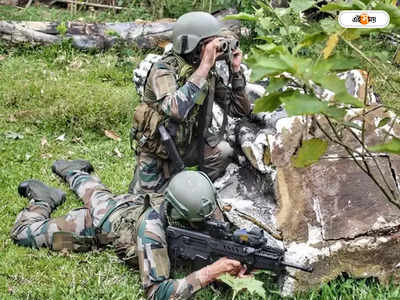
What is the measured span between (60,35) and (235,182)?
4.22 meters

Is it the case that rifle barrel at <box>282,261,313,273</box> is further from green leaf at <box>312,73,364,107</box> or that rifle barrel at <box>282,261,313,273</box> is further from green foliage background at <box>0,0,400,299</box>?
green leaf at <box>312,73,364,107</box>

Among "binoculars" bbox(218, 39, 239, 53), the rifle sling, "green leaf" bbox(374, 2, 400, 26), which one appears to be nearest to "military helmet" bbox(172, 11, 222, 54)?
"binoculars" bbox(218, 39, 239, 53)

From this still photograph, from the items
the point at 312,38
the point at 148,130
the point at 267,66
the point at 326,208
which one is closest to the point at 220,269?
the point at 326,208

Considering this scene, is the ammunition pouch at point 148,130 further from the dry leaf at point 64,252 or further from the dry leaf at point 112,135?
the dry leaf at point 112,135

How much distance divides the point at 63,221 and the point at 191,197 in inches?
54.3

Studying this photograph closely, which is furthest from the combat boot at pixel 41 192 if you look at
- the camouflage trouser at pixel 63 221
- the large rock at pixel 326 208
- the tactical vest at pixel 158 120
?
the large rock at pixel 326 208

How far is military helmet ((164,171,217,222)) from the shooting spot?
409 cm

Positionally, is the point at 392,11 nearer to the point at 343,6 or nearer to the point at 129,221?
the point at 343,6

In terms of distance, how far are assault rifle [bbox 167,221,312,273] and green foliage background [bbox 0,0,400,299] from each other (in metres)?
0.23

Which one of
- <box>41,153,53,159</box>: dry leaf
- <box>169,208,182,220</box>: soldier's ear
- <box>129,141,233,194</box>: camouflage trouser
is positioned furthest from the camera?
<box>41,153,53,159</box>: dry leaf

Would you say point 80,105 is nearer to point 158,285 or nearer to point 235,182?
Result: point 235,182

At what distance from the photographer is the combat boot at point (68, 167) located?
238 inches

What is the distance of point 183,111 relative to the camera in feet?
16.4

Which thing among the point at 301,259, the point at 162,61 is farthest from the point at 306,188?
the point at 162,61
